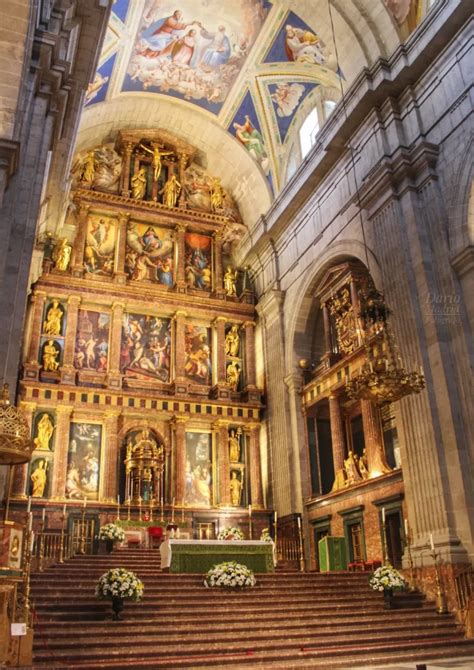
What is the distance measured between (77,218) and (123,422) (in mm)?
7469

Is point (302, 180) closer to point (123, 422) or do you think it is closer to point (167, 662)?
point (123, 422)

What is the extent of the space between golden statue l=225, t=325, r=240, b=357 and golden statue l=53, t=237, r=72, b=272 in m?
6.06

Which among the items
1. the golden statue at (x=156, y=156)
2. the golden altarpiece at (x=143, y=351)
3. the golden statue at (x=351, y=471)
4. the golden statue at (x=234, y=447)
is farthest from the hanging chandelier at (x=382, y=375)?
the golden statue at (x=156, y=156)

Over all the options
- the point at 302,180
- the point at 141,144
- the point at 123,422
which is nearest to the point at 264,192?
the point at 302,180

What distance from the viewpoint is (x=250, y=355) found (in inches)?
859

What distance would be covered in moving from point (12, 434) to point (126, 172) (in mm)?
17181

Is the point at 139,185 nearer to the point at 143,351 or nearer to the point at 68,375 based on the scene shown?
the point at 143,351

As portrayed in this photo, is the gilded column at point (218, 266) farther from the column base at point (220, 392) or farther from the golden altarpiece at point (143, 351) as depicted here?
the column base at point (220, 392)

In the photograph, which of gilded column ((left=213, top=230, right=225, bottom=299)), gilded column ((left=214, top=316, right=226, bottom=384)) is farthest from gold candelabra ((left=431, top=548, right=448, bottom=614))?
gilded column ((left=213, top=230, right=225, bottom=299))

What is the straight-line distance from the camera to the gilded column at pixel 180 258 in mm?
21625

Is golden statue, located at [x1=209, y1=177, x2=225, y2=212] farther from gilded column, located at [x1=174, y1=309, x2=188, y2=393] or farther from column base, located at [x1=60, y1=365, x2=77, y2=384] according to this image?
column base, located at [x1=60, y1=365, x2=77, y2=384]

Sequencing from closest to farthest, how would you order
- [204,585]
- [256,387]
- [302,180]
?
[204,585] < [302,180] < [256,387]

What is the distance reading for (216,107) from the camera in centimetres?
2280

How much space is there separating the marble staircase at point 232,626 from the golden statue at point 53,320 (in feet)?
29.1
